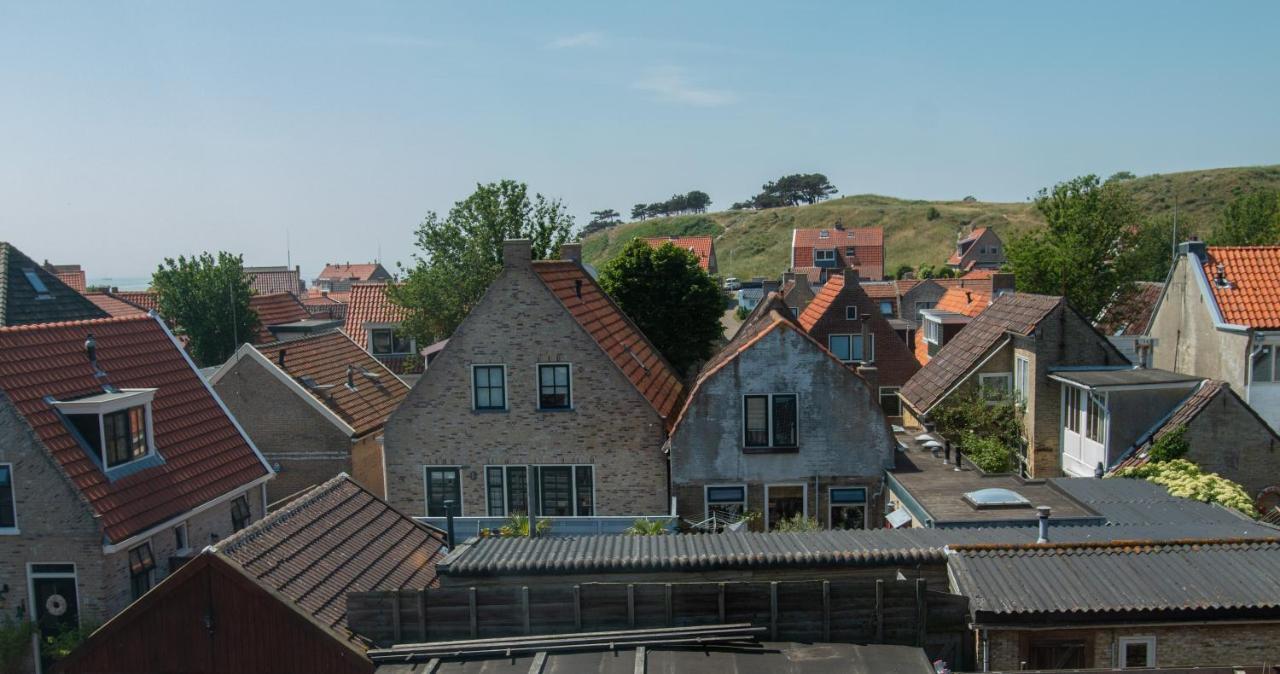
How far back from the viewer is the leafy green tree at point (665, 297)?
131ft

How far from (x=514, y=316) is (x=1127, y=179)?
13859cm

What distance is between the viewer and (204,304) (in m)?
46.7

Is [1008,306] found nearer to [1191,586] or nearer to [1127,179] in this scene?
[1191,586]

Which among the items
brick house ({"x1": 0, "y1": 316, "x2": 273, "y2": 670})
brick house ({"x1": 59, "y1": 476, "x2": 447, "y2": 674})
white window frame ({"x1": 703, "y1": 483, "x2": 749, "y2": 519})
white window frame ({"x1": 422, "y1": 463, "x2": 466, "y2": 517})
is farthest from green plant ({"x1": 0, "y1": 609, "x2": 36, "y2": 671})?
white window frame ({"x1": 703, "y1": 483, "x2": 749, "y2": 519})

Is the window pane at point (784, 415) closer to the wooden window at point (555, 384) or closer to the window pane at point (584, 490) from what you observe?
the window pane at point (584, 490)

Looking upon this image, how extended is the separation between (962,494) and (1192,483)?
618 cm

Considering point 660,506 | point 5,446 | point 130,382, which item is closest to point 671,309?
point 660,506

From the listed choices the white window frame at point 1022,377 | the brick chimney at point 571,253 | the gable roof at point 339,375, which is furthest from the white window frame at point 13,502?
the white window frame at point 1022,377

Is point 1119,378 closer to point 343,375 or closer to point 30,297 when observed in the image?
point 343,375

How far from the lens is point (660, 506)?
78.4 ft

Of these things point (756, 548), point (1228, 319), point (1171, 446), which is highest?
point (1228, 319)

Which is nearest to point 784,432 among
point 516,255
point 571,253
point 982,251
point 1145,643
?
point 516,255

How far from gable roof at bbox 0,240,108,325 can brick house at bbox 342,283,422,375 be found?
649 inches

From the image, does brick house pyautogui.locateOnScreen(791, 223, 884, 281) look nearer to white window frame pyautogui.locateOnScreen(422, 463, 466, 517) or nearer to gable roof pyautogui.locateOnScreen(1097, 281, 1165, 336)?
gable roof pyautogui.locateOnScreen(1097, 281, 1165, 336)
